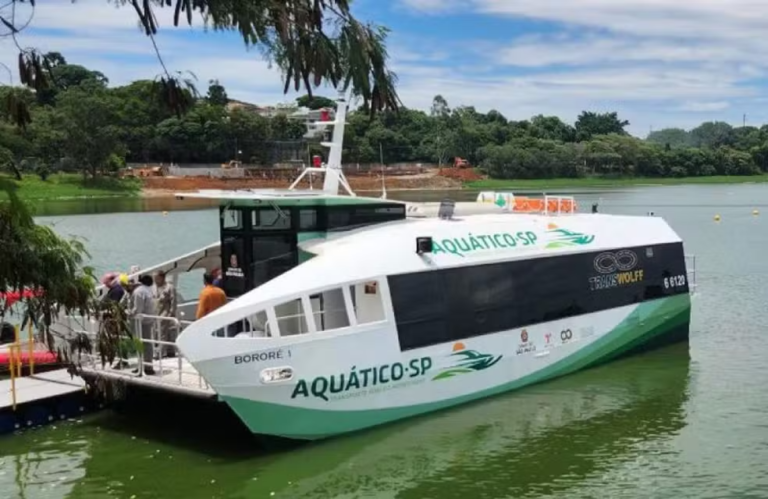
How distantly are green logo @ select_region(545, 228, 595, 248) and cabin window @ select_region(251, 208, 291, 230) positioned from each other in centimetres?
469

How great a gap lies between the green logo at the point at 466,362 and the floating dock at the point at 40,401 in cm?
532

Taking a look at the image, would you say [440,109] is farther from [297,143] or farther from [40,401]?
[40,401]

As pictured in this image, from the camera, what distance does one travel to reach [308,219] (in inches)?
525

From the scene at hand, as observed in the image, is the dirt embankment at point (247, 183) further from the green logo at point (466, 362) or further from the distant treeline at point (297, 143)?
the green logo at point (466, 362)

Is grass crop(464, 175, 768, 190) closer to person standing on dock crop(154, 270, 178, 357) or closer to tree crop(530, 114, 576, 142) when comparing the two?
tree crop(530, 114, 576, 142)

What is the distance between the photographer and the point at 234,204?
13.3 meters

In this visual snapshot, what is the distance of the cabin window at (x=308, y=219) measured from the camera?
13250mm

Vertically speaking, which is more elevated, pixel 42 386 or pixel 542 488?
pixel 42 386

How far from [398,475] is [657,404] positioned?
17.7 ft

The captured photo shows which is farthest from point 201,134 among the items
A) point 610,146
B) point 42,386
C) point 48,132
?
point 42,386

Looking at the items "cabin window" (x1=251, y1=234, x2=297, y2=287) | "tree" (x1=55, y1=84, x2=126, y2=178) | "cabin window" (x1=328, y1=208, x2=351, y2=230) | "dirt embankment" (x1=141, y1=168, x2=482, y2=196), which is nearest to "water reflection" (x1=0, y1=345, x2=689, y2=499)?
"cabin window" (x1=251, y1=234, x2=297, y2=287)

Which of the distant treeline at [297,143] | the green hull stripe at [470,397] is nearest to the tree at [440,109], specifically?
the distant treeline at [297,143]

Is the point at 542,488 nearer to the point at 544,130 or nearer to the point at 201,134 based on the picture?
the point at 201,134

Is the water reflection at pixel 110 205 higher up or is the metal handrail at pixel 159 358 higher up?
the water reflection at pixel 110 205
